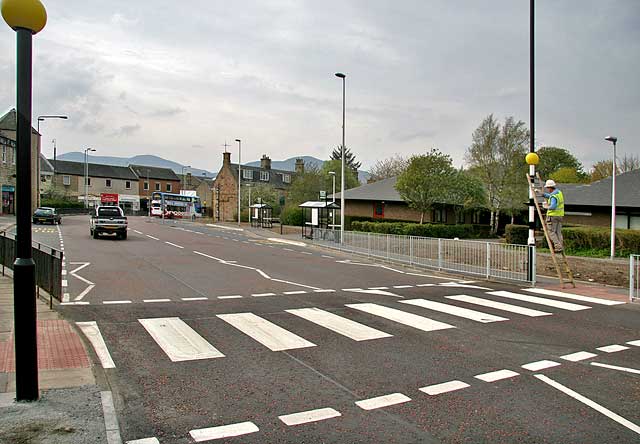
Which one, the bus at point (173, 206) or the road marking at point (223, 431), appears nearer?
the road marking at point (223, 431)

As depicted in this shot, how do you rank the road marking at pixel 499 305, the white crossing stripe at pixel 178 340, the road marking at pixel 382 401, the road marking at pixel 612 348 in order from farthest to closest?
the road marking at pixel 499 305, the road marking at pixel 612 348, the white crossing stripe at pixel 178 340, the road marking at pixel 382 401

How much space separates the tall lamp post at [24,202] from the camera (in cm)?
470

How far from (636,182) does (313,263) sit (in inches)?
1016

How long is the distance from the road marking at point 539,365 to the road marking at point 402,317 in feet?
6.54

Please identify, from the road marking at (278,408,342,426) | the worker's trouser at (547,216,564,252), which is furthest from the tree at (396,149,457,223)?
the road marking at (278,408,342,426)

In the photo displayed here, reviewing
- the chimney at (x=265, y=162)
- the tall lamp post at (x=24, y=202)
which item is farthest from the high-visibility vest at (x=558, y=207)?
the chimney at (x=265, y=162)

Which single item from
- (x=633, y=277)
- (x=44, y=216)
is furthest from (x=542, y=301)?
(x=44, y=216)

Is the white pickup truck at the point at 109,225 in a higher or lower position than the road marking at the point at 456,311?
higher

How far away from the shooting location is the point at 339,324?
28.5 ft

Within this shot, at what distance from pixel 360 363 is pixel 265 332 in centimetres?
205

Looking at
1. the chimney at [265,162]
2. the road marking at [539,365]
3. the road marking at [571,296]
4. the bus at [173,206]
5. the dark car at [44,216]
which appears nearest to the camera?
the road marking at [539,365]

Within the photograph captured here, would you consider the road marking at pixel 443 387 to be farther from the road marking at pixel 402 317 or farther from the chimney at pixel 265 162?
the chimney at pixel 265 162

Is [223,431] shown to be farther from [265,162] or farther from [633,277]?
[265,162]

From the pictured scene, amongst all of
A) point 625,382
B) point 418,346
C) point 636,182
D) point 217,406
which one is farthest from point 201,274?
point 636,182
